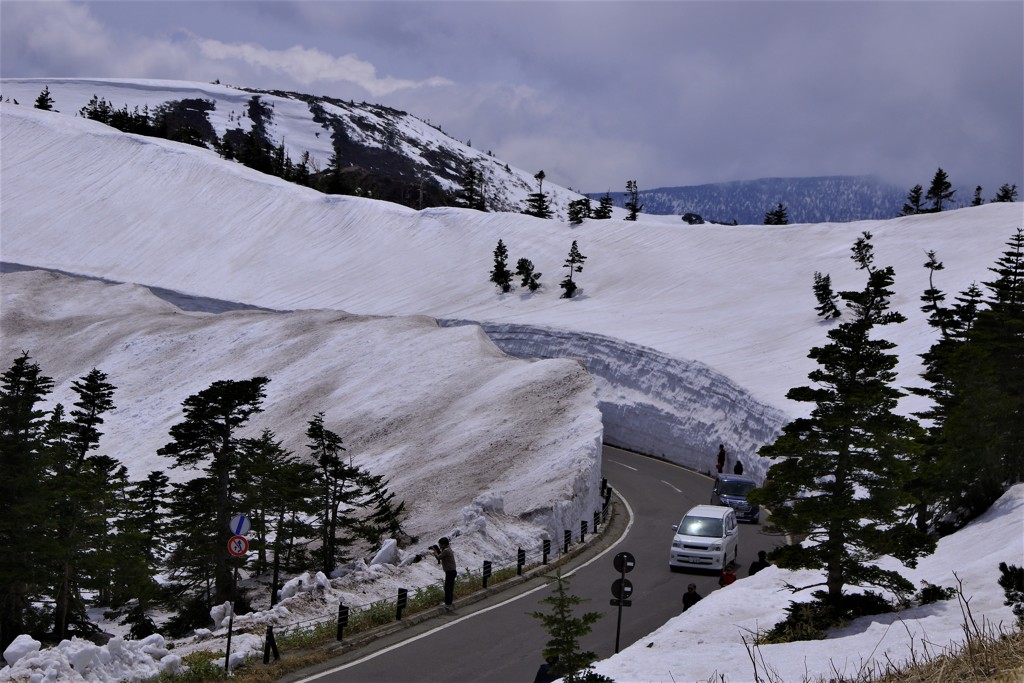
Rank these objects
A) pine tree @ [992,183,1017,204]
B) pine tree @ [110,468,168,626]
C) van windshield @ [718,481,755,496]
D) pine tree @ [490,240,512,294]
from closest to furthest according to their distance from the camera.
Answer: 1. pine tree @ [110,468,168,626]
2. van windshield @ [718,481,755,496]
3. pine tree @ [490,240,512,294]
4. pine tree @ [992,183,1017,204]

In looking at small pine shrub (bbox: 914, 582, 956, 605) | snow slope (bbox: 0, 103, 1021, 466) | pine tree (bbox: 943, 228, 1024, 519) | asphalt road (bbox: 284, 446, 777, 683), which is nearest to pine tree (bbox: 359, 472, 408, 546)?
asphalt road (bbox: 284, 446, 777, 683)

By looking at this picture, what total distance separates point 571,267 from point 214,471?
45.9m

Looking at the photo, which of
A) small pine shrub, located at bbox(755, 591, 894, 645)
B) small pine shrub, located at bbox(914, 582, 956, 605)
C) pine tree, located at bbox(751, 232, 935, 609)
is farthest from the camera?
pine tree, located at bbox(751, 232, 935, 609)

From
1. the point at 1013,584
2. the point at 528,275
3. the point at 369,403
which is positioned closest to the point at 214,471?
the point at 369,403

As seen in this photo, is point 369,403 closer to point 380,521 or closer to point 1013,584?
point 380,521

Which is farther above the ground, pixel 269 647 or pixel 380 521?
pixel 269 647

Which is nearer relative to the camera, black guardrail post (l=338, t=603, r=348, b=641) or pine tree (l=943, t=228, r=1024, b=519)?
black guardrail post (l=338, t=603, r=348, b=641)

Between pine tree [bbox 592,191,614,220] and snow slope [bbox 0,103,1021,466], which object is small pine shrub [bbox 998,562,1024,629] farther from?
pine tree [bbox 592,191,614,220]

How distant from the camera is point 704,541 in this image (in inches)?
1016

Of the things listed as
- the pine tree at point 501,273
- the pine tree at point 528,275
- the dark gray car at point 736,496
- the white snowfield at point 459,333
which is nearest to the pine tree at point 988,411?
the white snowfield at point 459,333

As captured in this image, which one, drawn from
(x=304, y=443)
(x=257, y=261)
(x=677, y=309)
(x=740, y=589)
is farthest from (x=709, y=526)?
(x=257, y=261)

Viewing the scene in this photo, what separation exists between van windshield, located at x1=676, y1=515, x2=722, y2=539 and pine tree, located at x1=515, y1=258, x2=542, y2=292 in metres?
47.3

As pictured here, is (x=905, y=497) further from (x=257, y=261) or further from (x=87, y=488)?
(x=257, y=261)

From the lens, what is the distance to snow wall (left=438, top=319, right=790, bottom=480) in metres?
45.6
